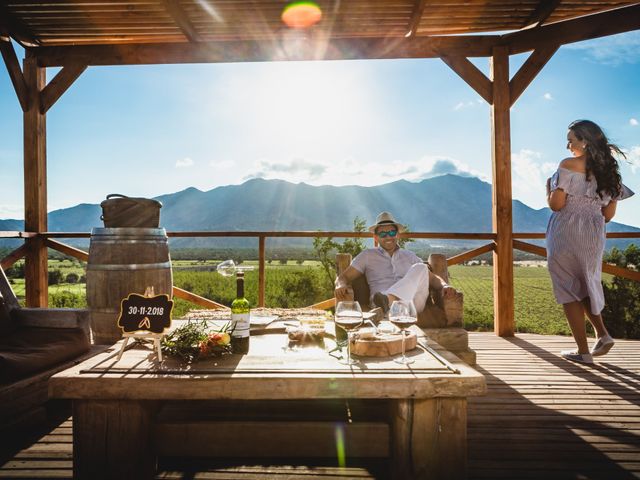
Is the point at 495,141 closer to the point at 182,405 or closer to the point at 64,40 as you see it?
the point at 182,405

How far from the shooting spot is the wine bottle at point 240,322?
4.96 ft

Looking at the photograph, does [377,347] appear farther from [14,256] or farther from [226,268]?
[14,256]

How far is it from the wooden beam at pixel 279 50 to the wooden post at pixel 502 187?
0.25 m

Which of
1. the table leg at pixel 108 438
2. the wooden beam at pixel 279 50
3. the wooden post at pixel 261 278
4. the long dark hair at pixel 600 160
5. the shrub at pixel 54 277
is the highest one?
the wooden beam at pixel 279 50

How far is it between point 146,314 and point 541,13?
419cm

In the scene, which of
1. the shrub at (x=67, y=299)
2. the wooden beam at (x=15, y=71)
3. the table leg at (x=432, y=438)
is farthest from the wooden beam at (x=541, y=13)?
the shrub at (x=67, y=299)

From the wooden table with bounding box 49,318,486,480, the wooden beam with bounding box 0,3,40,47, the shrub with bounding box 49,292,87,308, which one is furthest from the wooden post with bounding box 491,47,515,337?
the shrub with bounding box 49,292,87,308

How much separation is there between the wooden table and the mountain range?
9950 cm

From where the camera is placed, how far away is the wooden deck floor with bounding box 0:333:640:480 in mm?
1511

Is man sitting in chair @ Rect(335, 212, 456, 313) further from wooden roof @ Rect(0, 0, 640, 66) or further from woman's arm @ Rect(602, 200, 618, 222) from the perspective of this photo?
wooden roof @ Rect(0, 0, 640, 66)

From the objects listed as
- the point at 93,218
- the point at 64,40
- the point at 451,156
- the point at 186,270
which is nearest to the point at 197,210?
the point at 93,218

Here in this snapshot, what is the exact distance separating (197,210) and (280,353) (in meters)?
125

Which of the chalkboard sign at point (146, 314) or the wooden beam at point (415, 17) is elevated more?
the wooden beam at point (415, 17)

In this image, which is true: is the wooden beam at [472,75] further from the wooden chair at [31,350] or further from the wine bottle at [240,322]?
the wooden chair at [31,350]
